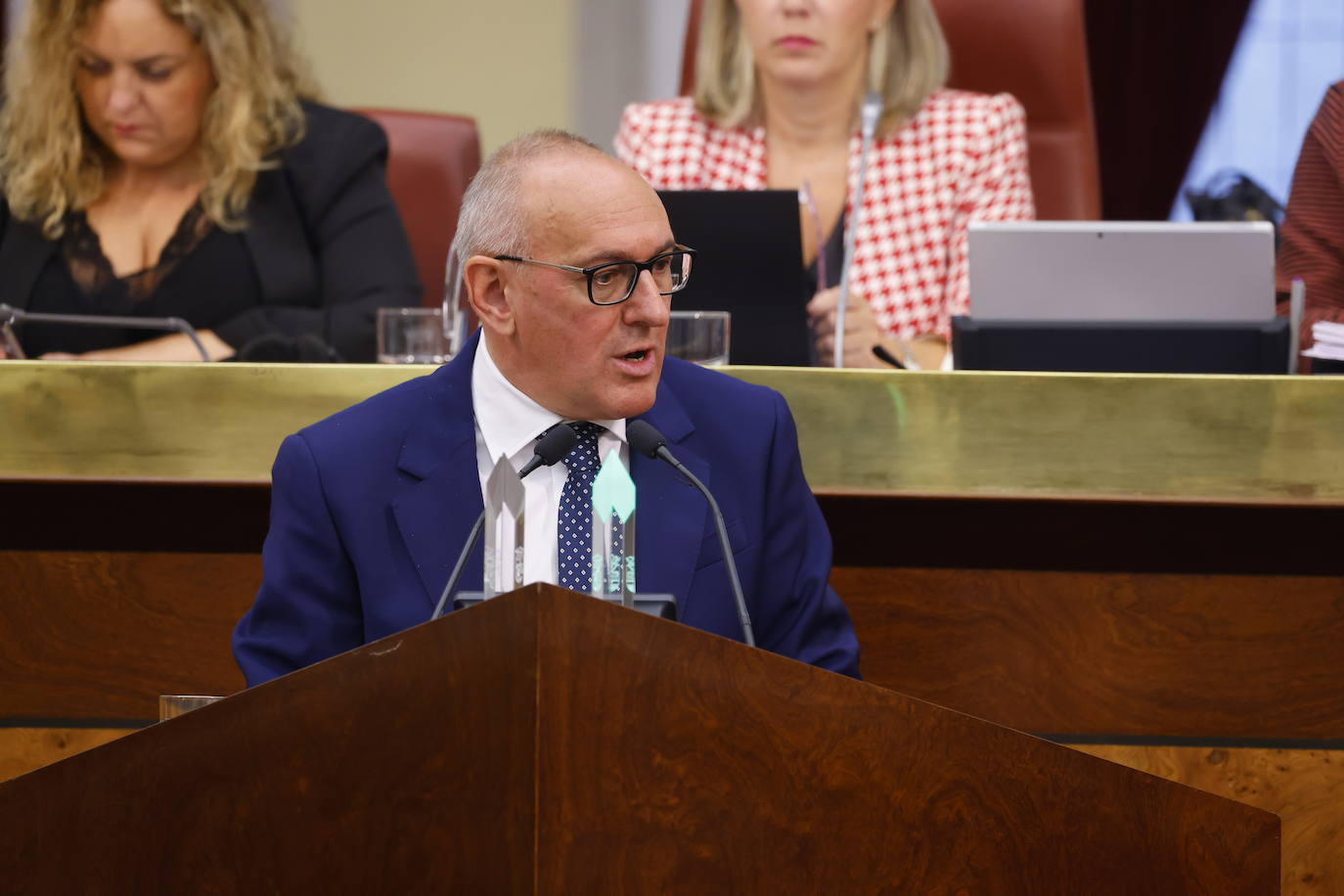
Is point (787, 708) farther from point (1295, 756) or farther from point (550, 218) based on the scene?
point (1295, 756)

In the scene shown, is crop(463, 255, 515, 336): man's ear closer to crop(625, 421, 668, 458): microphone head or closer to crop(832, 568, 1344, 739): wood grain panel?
crop(625, 421, 668, 458): microphone head

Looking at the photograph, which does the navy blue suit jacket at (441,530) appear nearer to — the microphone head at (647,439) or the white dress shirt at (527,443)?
the white dress shirt at (527,443)

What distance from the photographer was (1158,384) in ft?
4.97

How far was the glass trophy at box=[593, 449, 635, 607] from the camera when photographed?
94 centimetres

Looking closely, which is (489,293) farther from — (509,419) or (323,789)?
(323,789)

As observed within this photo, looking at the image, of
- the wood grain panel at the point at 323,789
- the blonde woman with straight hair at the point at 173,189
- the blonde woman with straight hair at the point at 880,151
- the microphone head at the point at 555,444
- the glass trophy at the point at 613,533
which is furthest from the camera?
the blonde woman with straight hair at the point at 880,151

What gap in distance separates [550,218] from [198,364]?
480 millimetres

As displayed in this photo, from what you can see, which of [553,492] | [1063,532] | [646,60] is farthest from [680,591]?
[646,60]

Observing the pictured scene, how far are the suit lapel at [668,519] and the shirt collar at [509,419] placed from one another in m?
0.04

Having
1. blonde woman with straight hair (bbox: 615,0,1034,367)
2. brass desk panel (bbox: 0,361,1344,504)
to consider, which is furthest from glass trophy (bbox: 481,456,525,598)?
blonde woman with straight hair (bbox: 615,0,1034,367)

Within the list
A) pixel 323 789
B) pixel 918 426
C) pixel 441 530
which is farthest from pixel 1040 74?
pixel 323 789

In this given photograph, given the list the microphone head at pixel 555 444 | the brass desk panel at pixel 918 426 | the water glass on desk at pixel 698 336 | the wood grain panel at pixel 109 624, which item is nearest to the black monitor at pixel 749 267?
the water glass on desk at pixel 698 336

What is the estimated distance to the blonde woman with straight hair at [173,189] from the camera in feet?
7.59

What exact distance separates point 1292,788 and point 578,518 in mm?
743
